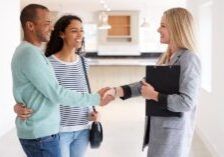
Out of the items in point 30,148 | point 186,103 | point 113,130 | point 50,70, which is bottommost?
point 113,130

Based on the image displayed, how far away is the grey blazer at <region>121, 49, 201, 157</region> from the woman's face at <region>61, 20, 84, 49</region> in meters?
0.60

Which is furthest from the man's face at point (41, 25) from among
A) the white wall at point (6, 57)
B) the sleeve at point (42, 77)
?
the white wall at point (6, 57)

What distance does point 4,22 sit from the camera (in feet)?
20.4

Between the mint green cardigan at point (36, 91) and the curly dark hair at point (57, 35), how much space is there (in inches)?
18.3

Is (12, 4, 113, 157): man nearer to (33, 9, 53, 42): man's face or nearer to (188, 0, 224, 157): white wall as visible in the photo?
(33, 9, 53, 42): man's face

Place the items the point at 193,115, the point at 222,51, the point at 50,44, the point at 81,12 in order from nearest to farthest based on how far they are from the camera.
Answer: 1. the point at 193,115
2. the point at 50,44
3. the point at 222,51
4. the point at 81,12

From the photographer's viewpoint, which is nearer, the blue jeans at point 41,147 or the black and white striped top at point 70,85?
the blue jeans at point 41,147

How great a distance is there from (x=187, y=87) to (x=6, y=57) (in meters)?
4.71

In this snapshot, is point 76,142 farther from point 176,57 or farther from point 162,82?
point 176,57

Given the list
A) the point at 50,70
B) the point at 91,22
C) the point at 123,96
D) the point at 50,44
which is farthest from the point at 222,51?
the point at 91,22

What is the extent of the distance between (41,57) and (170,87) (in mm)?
717

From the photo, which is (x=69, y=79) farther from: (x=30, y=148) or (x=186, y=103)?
(x=186, y=103)

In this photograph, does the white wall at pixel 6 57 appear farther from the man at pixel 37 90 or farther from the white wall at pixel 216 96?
the man at pixel 37 90

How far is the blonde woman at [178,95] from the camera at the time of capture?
2.04 m
